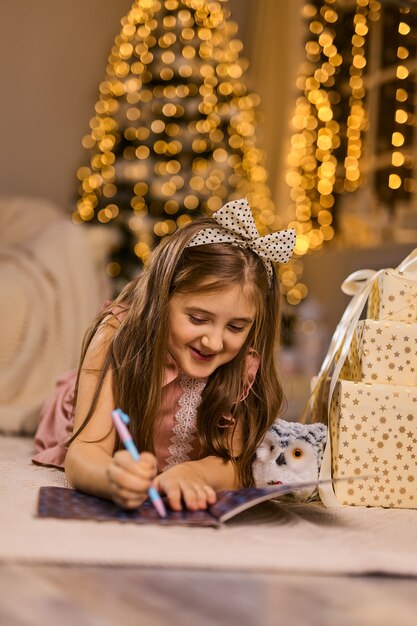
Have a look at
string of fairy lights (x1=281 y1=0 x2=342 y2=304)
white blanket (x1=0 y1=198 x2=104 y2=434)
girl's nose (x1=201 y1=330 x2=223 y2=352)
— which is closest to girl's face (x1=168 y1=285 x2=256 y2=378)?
girl's nose (x1=201 y1=330 x2=223 y2=352)

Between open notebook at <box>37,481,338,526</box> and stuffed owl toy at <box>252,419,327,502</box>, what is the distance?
21cm

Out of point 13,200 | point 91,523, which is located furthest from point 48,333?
point 91,523

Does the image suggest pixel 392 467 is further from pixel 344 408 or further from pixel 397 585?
pixel 397 585

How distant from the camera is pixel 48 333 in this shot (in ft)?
8.71

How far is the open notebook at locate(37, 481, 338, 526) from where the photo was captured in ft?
3.77

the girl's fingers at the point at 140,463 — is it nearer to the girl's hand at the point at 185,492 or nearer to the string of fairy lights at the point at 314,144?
the girl's hand at the point at 185,492

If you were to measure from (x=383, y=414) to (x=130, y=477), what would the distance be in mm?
576

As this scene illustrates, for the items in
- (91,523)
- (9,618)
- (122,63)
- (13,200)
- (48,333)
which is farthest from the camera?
(122,63)

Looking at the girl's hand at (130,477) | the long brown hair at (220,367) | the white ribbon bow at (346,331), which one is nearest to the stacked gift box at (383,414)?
the white ribbon bow at (346,331)

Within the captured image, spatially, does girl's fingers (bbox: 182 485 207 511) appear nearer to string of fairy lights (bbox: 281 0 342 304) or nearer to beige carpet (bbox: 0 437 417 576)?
beige carpet (bbox: 0 437 417 576)

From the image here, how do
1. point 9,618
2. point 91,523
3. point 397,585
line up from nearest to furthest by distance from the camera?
point 9,618 → point 397,585 → point 91,523

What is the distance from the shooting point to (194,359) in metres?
1.46

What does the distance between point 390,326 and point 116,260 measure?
2.22m

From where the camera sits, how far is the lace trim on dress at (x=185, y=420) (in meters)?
1.56
